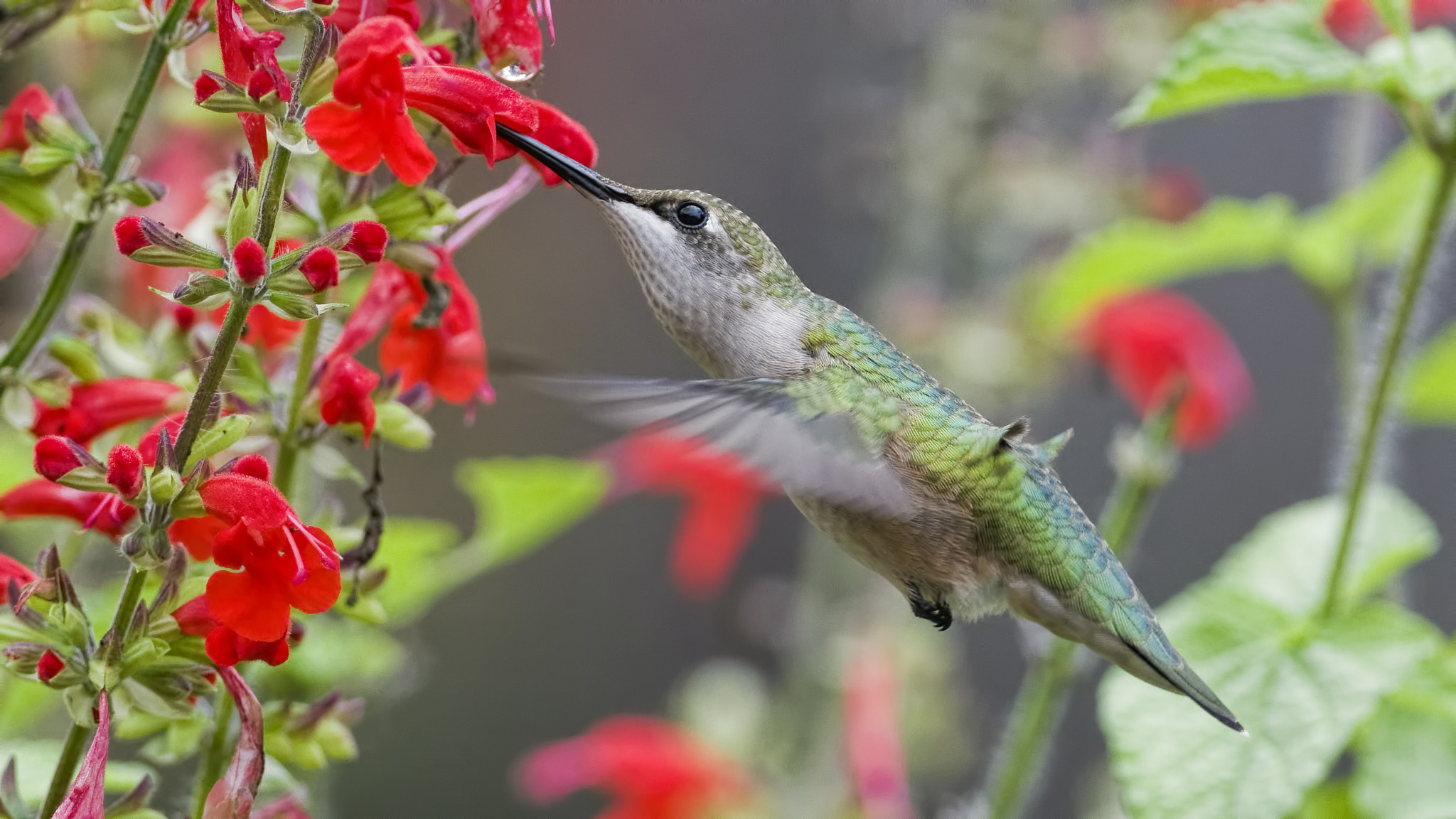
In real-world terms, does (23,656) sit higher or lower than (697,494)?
higher

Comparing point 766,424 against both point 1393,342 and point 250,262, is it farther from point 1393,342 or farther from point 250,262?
point 1393,342

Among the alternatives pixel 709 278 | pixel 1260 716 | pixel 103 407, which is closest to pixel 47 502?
pixel 103 407

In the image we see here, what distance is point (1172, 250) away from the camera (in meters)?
1.62

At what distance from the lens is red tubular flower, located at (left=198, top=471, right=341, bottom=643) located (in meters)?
0.69

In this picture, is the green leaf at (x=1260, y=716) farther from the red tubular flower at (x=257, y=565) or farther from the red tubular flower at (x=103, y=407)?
the red tubular flower at (x=103, y=407)

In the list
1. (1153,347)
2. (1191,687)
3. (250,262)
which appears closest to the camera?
(250,262)

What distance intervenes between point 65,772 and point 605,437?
2.76 meters

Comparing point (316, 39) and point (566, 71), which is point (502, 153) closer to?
point (316, 39)

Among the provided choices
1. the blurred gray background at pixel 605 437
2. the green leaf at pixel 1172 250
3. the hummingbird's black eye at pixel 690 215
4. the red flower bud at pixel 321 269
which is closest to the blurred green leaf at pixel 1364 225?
the green leaf at pixel 1172 250

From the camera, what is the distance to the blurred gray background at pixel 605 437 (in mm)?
3750

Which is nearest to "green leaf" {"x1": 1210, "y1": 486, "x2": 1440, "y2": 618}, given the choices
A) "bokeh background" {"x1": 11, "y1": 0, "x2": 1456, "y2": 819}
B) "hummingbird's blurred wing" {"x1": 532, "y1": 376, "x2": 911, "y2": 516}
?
"hummingbird's blurred wing" {"x1": 532, "y1": 376, "x2": 911, "y2": 516}

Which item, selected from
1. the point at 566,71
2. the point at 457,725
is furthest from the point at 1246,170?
the point at 457,725

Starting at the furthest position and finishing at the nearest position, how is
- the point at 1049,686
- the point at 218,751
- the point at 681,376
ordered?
the point at 681,376, the point at 1049,686, the point at 218,751

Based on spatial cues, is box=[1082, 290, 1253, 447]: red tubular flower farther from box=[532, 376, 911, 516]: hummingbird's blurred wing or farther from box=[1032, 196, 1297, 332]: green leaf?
box=[532, 376, 911, 516]: hummingbird's blurred wing
